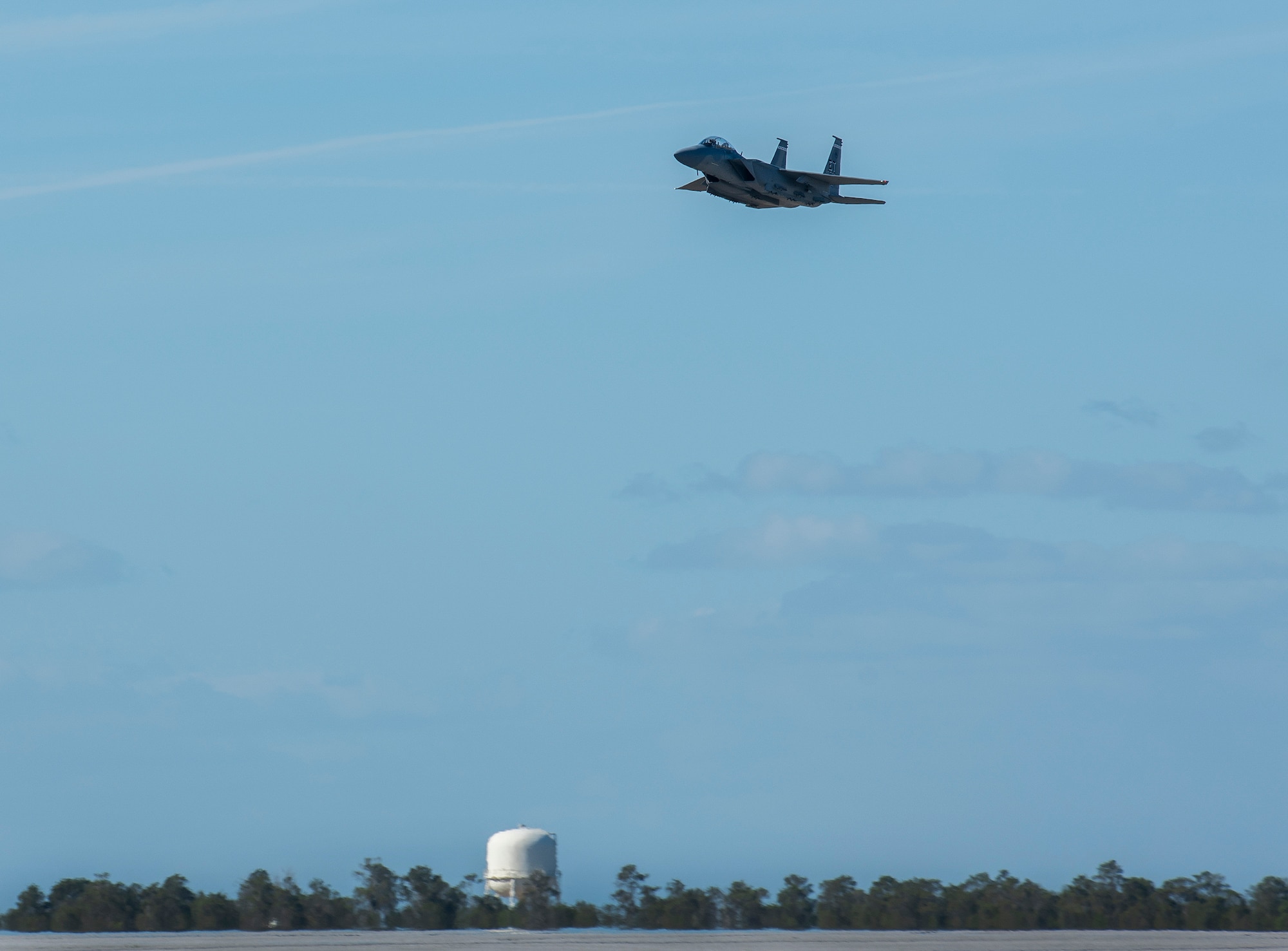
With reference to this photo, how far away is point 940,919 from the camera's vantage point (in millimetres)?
98062

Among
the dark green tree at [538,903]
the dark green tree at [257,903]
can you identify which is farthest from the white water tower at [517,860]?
the dark green tree at [257,903]

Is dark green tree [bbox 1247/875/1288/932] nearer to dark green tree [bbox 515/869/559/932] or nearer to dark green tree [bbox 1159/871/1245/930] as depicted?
dark green tree [bbox 1159/871/1245/930]

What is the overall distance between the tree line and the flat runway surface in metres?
5.34

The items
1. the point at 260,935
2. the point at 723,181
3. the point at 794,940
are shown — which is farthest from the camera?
the point at 723,181

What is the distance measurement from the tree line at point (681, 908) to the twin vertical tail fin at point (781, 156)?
149 feet

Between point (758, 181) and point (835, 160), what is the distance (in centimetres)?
1747

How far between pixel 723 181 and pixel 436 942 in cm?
4528

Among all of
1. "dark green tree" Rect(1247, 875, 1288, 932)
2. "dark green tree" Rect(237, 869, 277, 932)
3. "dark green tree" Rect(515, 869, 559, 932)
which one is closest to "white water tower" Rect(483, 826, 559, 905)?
"dark green tree" Rect(515, 869, 559, 932)

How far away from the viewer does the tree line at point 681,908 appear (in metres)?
90.5

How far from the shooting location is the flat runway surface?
65.8 meters

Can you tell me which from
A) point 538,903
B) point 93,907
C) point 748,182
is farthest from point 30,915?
point 748,182

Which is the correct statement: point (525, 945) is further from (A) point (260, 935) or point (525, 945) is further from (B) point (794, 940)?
(A) point (260, 935)

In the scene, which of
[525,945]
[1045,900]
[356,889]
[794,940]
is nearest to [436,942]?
[525,945]

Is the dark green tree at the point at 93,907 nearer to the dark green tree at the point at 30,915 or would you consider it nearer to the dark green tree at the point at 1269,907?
the dark green tree at the point at 30,915
